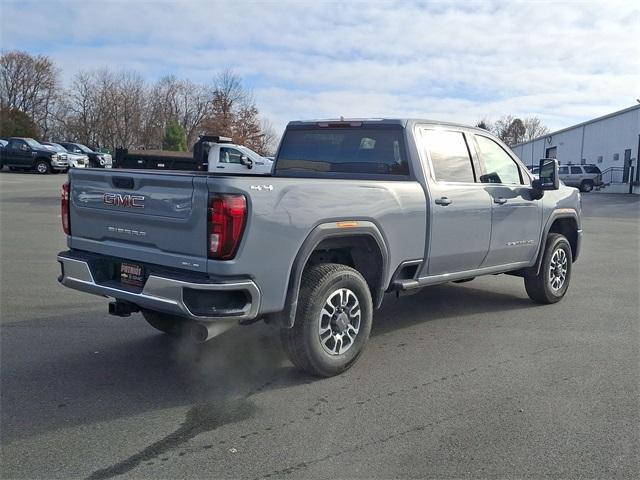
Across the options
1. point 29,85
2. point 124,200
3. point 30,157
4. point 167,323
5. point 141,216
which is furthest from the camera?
point 29,85

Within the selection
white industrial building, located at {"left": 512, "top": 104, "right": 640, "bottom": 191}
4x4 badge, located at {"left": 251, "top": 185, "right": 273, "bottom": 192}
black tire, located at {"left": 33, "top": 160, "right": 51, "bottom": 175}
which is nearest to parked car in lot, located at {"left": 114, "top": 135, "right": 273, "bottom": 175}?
4x4 badge, located at {"left": 251, "top": 185, "right": 273, "bottom": 192}

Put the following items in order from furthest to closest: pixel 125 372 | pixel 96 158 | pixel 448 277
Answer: pixel 96 158
pixel 448 277
pixel 125 372

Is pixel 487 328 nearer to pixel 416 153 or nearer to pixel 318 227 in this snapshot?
pixel 416 153

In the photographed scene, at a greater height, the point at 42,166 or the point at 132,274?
the point at 42,166

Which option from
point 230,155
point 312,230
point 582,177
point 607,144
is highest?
point 607,144

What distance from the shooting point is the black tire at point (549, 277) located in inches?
285

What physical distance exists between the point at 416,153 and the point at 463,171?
2.43 ft

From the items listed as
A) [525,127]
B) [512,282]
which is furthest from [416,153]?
[525,127]

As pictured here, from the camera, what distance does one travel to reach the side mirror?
1948 cm

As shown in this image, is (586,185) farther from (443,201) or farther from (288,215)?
(288,215)

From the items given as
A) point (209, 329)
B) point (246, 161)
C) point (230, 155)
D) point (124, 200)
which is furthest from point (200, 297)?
point (230, 155)

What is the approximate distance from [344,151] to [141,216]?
7.89ft

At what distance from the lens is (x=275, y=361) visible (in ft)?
17.3

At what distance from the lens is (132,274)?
448cm
